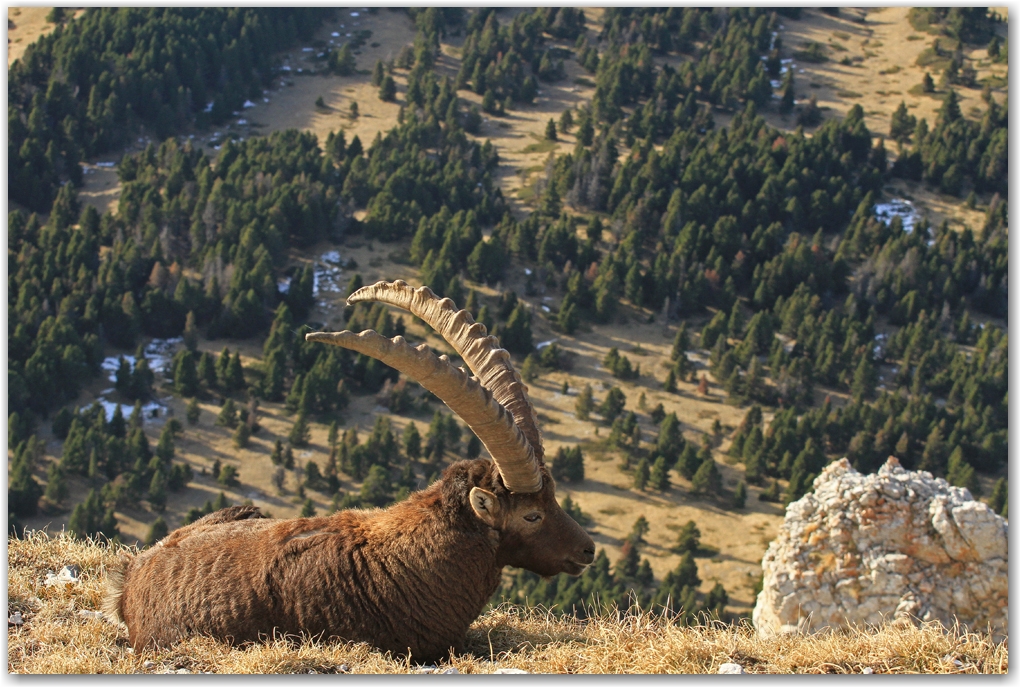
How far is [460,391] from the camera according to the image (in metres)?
7.97

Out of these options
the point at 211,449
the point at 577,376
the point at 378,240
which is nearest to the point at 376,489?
the point at 211,449

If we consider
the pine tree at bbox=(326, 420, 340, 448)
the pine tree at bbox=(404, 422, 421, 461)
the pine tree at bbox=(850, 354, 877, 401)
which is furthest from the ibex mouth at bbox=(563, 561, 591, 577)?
the pine tree at bbox=(850, 354, 877, 401)

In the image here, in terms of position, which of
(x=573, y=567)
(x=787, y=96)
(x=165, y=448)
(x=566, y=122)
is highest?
(x=787, y=96)

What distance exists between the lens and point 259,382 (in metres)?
66.0

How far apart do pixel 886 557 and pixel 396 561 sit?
1106cm

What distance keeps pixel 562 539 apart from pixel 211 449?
5438cm

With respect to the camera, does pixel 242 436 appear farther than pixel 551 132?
No

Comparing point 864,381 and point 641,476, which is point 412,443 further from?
point 864,381

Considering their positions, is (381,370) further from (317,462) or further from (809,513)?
(809,513)

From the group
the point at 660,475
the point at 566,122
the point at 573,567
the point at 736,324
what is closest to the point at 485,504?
the point at 573,567

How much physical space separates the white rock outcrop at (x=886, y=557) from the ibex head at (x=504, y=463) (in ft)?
26.1

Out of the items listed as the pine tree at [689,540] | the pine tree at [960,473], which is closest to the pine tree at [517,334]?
the pine tree at [689,540]

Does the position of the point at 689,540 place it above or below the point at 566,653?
below

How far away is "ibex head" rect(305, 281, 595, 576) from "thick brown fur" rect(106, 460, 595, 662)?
0.7 inches
